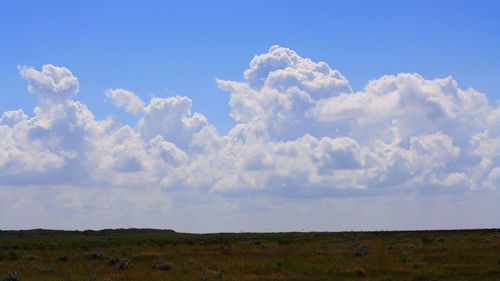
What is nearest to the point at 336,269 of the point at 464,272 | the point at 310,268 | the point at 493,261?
the point at 310,268

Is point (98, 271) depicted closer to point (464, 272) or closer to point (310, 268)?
point (310, 268)

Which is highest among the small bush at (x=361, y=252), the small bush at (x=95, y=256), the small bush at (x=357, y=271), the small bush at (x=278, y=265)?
the small bush at (x=361, y=252)

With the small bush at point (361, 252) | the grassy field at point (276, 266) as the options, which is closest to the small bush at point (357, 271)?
the grassy field at point (276, 266)

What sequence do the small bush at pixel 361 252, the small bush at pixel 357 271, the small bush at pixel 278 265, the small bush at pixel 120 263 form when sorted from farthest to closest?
the small bush at pixel 361 252 < the small bush at pixel 120 263 < the small bush at pixel 278 265 < the small bush at pixel 357 271

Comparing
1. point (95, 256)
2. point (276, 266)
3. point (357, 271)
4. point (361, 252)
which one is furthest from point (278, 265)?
point (95, 256)

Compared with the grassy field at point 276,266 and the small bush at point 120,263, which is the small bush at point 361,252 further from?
the small bush at point 120,263

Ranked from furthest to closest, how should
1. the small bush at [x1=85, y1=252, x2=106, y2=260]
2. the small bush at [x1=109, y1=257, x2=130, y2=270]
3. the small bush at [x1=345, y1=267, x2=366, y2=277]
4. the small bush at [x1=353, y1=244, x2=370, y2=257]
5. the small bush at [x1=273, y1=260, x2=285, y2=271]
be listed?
the small bush at [x1=85, y1=252, x2=106, y2=260] < the small bush at [x1=353, y1=244, x2=370, y2=257] < the small bush at [x1=109, y1=257, x2=130, y2=270] < the small bush at [x1=273, y1=260, x2=285, y2=271] < the small bush at [x1=345, y1=267, x2=366, y2=277]

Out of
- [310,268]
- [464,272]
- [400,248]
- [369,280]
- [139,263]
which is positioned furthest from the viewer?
[400,248]

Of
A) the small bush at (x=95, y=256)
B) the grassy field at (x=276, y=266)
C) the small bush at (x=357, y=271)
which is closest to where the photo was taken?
the grassy field at (x=276, y=266)

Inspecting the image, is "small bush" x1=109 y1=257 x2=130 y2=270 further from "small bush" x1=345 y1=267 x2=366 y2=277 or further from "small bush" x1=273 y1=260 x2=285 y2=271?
"small bush" x1=345 y1=267 x2=366 y2=277

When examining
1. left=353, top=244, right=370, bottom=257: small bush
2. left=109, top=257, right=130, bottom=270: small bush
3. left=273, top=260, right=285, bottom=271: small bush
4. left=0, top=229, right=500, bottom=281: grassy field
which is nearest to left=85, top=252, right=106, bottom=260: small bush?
left=0, top=229, right=500, bottom=281: grassy field

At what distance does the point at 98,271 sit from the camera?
115 ft

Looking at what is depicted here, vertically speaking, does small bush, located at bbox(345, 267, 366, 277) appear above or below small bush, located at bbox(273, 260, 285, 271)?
below

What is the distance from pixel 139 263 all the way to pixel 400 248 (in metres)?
21.3
